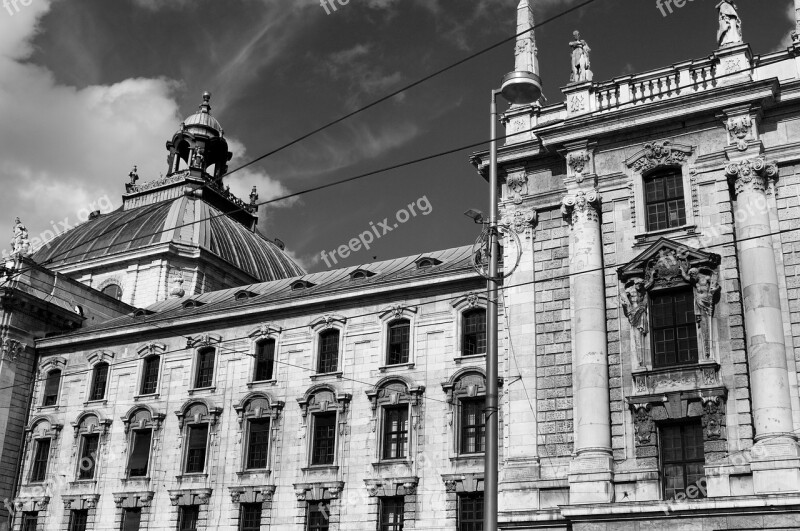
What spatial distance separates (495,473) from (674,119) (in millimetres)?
16591

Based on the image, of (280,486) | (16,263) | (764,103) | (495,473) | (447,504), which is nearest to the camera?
(495,473)

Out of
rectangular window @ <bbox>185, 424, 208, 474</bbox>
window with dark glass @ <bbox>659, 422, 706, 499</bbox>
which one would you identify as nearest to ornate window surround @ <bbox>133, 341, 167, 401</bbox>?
rectangular window @ <bbox>185, 424, 208, 474</bbox>

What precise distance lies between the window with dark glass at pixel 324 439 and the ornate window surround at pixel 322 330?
1.75m

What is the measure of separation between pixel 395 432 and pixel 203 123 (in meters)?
42.3

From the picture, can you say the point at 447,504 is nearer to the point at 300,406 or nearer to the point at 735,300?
the point at 300,406

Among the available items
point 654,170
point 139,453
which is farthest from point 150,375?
point 654,170

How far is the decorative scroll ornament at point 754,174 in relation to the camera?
Result: 90.0 feet

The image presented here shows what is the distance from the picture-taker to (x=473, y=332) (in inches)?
1453

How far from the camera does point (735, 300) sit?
26.6 metres

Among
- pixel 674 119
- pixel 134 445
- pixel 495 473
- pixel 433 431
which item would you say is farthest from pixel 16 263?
pixel 495 473

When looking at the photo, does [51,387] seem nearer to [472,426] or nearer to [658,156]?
[472,426]

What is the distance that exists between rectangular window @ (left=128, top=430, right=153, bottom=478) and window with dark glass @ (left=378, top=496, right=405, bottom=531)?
40.1 ft

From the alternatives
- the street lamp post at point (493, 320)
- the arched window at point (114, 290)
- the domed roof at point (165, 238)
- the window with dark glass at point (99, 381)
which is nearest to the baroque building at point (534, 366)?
the window with dark glass at point (99, 381)

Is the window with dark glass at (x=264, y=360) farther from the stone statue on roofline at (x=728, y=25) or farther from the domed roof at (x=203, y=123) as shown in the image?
the domed roof at (x=203, y=123)
